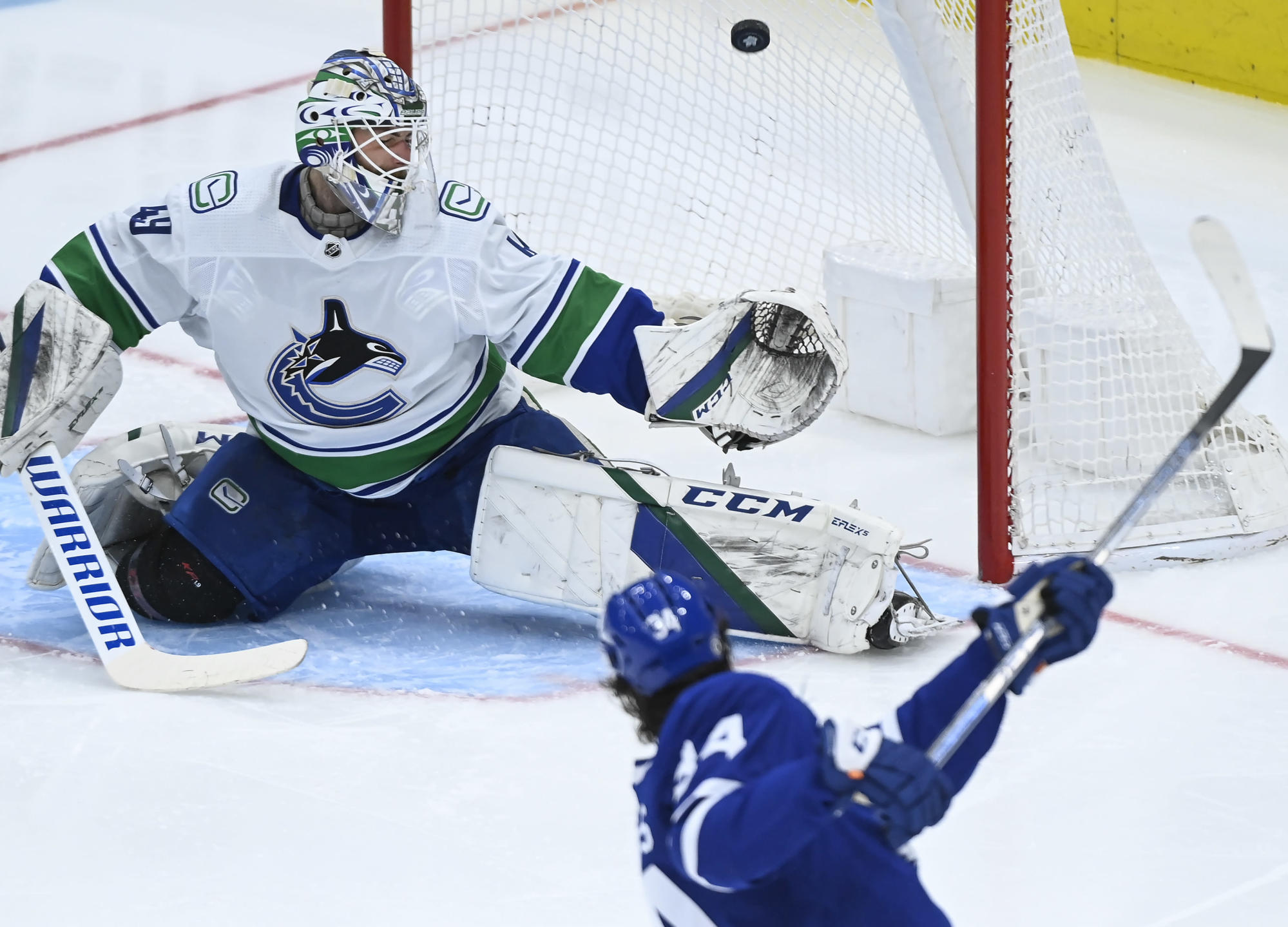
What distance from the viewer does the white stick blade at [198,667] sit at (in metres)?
3.06

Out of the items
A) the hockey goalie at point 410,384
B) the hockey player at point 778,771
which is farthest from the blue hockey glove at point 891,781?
the hockey goalie at point 410,384

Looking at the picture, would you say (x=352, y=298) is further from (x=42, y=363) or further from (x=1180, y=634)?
(x=1180, y=634)

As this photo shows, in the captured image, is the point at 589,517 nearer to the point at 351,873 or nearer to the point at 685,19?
the point at 351,873

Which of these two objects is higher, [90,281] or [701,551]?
[90,281]

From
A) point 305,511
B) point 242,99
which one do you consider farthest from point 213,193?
point 242,99

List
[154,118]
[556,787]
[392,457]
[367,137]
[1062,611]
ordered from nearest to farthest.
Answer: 1. [1062,611]
2. [556,787]
3. [367,137]
4. [392,457]
5. [154,118]

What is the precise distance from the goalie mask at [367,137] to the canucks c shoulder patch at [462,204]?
2.3 inches

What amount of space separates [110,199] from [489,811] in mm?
3817

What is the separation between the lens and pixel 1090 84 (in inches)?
284

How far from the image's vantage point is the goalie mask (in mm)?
3076

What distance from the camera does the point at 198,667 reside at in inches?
122

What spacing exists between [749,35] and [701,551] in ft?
3.82

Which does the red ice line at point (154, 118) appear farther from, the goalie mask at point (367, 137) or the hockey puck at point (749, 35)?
the goalie mask at point (367, 137)

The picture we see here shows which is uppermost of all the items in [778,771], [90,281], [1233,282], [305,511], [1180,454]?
[1233,282]
